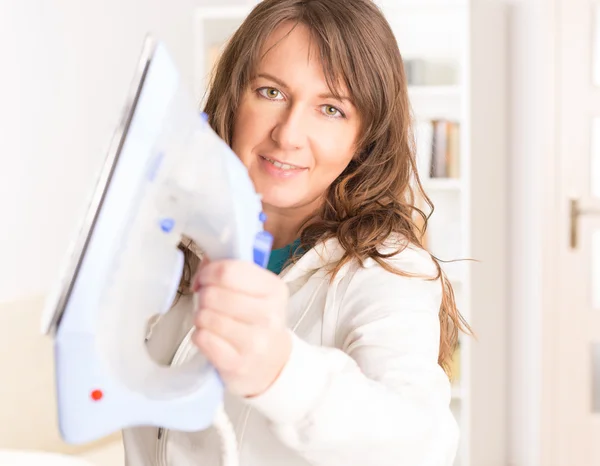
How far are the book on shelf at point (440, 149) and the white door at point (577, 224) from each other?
465 mm

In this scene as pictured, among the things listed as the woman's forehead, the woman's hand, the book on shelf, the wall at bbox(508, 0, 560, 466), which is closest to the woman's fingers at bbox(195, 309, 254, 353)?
the woman's hand

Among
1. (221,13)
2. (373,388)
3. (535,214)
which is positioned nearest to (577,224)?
(535,214)

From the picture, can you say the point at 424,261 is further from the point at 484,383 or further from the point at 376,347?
the point at 484,383

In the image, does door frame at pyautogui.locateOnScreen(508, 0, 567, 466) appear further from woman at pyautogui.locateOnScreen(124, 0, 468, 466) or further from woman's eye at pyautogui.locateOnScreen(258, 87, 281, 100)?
woman's eye at pyautogui.locateOnScreen(258, 87, 281, 100)

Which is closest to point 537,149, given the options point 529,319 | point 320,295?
point 529,319

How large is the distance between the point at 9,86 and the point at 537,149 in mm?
2000

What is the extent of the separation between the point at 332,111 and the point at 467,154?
2.14 m

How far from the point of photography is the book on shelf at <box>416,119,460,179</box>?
301 cm

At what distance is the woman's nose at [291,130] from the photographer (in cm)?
88

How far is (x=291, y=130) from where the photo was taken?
0.89m

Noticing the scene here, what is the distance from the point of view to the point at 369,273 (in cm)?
82

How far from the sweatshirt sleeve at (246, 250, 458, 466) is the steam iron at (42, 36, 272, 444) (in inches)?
2.6

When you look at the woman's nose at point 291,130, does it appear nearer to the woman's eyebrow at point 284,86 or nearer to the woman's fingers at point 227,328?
the woman's eyebrow at point 284,86

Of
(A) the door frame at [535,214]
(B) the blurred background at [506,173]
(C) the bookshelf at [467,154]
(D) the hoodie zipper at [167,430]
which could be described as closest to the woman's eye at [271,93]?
(D) the hoodie zipper at [167,430]
